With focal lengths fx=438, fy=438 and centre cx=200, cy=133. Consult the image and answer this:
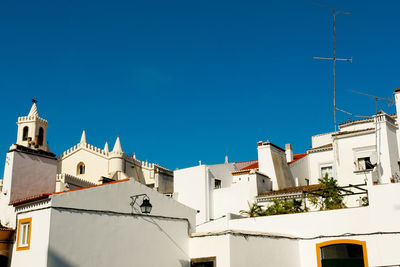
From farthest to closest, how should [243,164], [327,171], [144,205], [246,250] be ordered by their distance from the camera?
[243,164] < [327,171] < [246,250] < [144,205]

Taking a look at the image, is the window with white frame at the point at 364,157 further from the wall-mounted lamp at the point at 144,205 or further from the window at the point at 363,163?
the wall-mounted lamp at the point at 144,205

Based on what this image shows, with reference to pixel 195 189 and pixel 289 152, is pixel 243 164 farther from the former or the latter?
pixel 195 189

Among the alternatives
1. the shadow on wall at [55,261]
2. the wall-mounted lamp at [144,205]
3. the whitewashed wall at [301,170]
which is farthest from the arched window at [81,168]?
the shadow on wall at [55,261]

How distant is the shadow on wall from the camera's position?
13264 mm

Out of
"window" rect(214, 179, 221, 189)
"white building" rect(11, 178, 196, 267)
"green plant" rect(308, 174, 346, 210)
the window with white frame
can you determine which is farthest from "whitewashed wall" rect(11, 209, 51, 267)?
the window with white frame

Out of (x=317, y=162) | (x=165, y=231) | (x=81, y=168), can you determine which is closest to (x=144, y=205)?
(x=165, y=231)

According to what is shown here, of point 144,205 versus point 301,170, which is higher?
point 301,170

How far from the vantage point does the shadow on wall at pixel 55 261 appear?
13.3 m

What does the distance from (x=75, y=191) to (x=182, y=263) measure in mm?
5672

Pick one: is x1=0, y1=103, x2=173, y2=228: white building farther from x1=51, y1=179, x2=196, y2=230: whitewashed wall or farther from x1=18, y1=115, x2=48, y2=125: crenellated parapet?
x1=51, y1=179, x2=196, y2=230: whitewashed wall

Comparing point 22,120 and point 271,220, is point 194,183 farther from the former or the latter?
point 22,120

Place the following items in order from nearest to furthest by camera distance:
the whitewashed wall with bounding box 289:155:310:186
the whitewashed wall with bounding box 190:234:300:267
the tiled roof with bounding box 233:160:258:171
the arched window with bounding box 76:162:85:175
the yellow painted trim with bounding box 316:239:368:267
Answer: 1. the whitewashed wall with bounding box 190:234:300:267
2. the yellow painted trim with bounding box 316:239:368:267
3. the whitewashed wall with bounding box 289:155:310:186
4. the tiled roof with bounding box 233:160:258:171
5. the arched window with bounding box 76:162:85:175

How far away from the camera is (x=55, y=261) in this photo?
13.4m

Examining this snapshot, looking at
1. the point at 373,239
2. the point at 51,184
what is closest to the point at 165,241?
the point at 51,184
